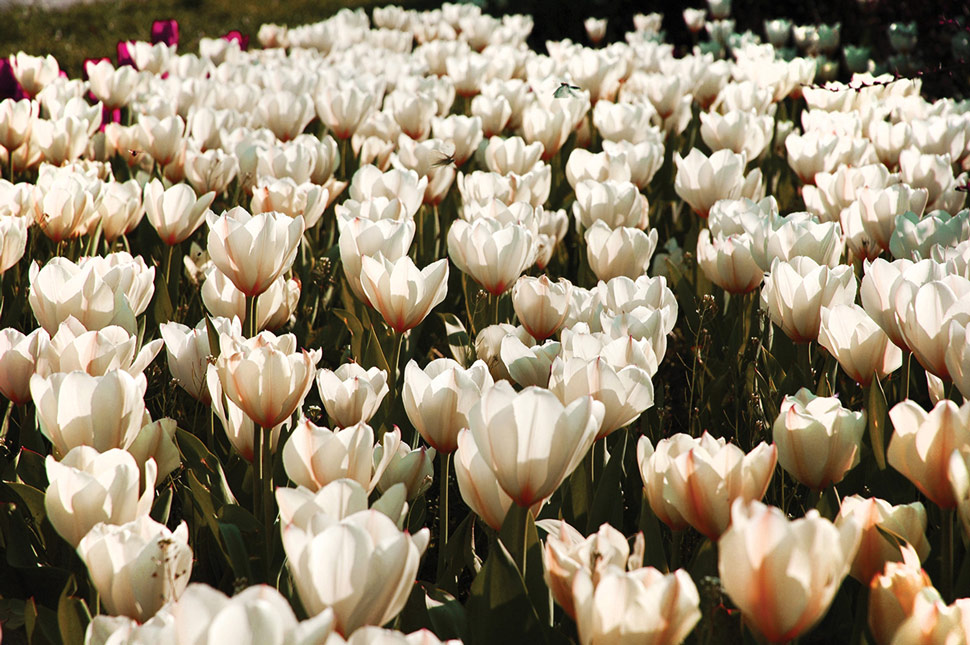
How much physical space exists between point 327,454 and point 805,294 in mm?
996

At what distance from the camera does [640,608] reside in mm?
987

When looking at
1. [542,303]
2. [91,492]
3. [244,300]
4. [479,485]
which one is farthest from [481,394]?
[244,300]

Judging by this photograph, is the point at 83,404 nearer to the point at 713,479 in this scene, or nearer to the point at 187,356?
the point at 187,356

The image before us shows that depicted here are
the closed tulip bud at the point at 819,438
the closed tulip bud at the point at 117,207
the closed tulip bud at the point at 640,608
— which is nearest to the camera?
the closed tulip bud at the point at 640,608

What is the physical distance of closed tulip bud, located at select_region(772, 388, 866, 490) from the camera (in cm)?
135

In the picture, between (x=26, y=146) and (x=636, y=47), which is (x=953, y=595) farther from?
(x=636, y=47)

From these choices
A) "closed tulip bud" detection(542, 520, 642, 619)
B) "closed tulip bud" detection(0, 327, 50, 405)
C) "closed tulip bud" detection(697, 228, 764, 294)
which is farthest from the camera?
"closed tulip bud" detection(697, 228, 764, 294)

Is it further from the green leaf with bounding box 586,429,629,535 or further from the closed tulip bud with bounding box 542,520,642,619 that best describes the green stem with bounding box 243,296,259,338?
the closed tulip bud with bounding box 542,520,642,619

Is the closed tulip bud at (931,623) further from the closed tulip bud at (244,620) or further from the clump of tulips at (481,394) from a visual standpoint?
the closed tulip bud at (244,620)

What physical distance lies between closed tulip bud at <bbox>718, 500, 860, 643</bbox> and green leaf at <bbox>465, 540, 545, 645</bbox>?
0.33 m

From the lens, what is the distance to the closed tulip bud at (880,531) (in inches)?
47.1

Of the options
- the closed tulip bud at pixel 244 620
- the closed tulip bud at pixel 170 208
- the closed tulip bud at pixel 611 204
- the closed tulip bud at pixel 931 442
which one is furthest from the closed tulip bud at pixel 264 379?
the closed tulip bud at pixel 611 204

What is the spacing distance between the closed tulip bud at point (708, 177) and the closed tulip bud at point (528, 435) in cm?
162

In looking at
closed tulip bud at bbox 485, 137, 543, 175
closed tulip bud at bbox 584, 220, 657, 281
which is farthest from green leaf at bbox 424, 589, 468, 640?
closed tulip bud at bbox 485, 137, 543, 175
